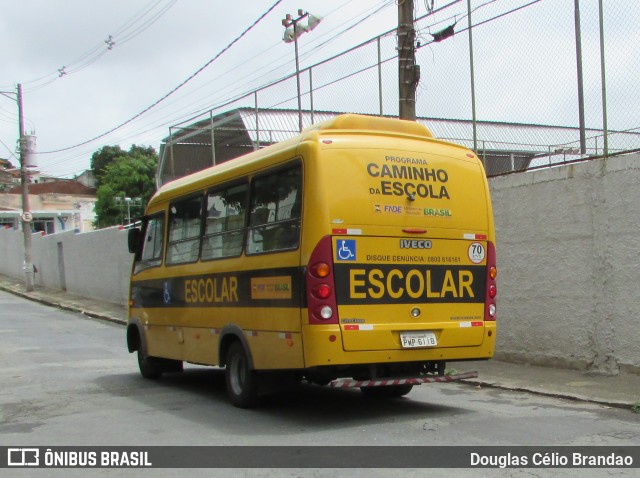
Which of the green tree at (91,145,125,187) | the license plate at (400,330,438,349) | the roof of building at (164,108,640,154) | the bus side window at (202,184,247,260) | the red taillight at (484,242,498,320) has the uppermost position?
the green tree at (91,145,125,187)

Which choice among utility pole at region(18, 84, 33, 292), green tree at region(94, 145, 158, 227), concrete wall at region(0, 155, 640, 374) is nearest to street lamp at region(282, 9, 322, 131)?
concrete wall at region(0, 155, 640, 374)

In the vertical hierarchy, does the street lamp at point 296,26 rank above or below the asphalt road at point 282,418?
above

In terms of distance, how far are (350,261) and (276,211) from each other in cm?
103

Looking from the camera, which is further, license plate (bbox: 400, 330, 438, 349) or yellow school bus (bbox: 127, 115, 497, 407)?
license plate (bbox: 400, 330, 438, 349)

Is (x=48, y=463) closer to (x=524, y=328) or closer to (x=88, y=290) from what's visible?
(x=524, y=328)

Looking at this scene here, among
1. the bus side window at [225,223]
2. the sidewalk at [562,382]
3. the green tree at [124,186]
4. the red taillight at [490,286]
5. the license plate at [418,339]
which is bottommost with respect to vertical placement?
the sidewalk at [562,382]

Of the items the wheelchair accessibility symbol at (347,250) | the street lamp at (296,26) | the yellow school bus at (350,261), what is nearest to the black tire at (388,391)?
the yellow school bus at (350,261)

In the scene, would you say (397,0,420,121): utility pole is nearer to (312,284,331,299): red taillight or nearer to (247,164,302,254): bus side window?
(247,164,302,254): bus side window

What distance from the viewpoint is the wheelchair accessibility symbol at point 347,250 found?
712cm

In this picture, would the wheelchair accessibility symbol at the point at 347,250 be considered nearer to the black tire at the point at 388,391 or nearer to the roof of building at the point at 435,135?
the black tire at the point at 388,391

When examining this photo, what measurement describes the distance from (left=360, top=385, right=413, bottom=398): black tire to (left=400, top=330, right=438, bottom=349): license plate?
1.52 metres

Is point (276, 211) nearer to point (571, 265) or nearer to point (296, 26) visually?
point (571, 265)

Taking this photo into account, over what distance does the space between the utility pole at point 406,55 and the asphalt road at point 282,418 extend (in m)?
4.49

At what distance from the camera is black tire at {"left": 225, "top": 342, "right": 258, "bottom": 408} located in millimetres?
Answer: 8141
